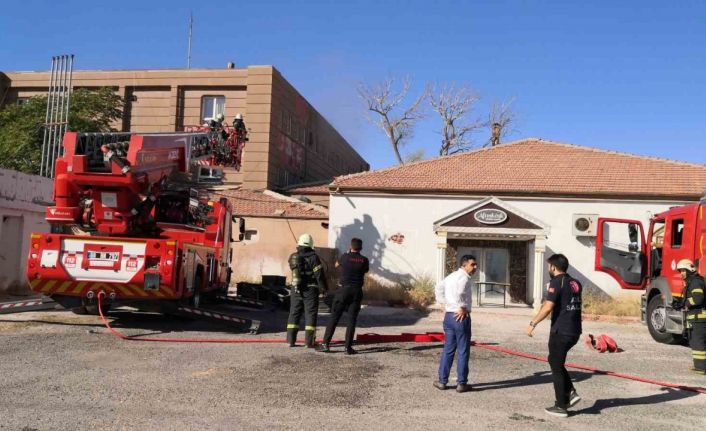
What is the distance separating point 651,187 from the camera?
66.7 feet

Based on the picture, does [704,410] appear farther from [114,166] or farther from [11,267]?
[11,267]

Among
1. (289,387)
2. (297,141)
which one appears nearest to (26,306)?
(289,387)

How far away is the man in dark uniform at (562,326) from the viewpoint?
20.0 feet

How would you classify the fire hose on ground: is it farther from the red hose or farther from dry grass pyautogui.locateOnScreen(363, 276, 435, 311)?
dry grass pyautogui.locateOnScreen(363, 276, 435, 311)

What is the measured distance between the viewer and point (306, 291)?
30.6ft

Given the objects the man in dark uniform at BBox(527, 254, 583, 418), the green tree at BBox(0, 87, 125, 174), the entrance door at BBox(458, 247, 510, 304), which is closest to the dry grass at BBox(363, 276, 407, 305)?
the entrance door at BBox(458, 247, 510, 304)

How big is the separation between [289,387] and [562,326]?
10.1 feet

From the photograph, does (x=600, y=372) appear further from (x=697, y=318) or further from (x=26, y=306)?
(x=26, y=306)

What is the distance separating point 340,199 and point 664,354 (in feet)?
41.5

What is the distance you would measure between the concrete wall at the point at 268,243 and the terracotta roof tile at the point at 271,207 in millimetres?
211

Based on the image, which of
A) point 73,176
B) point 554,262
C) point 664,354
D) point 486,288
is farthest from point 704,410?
point 486,288

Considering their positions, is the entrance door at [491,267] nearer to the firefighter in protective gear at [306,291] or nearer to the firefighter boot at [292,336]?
the firefighter in protective gear at [306,291]

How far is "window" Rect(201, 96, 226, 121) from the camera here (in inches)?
1108

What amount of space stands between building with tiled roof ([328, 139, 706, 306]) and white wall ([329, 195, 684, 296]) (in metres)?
0.03
